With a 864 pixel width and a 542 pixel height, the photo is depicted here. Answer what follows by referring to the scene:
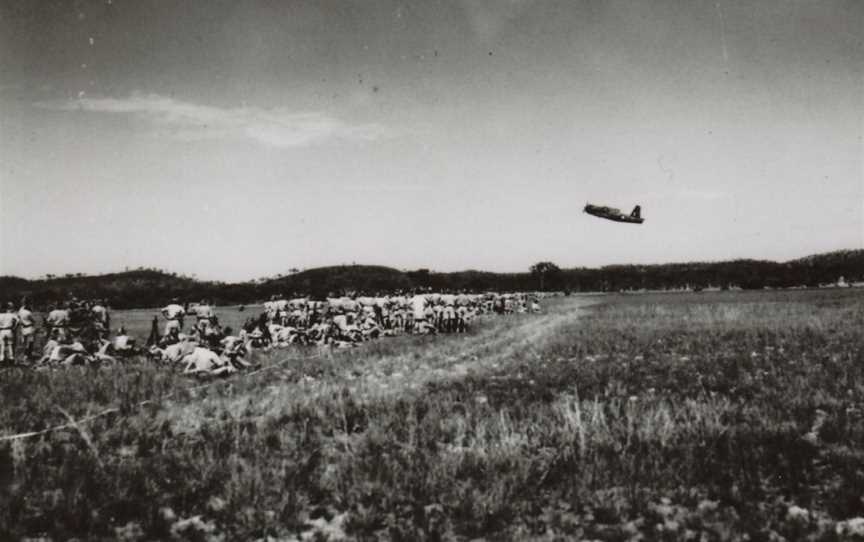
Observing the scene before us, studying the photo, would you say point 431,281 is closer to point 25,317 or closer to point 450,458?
point 25,317

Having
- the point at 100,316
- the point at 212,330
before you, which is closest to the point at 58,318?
the point at 100,316

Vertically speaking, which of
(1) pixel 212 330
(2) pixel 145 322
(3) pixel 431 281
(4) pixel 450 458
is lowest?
(2) pixel 145 322

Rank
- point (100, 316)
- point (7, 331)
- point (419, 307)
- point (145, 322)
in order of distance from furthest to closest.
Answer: point (145, 322), point (419, 307), point (100, 316), point (7, 331)

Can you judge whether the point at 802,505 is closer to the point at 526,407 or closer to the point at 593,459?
the point at 593,459

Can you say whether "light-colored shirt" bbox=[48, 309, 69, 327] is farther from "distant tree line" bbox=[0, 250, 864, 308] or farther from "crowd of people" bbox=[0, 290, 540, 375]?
"distant tree line" bbox=[0, 250, 864, 308]

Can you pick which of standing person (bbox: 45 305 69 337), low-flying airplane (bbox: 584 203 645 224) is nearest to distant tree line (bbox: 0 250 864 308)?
low-flying airplane (bbox: 584 203 645 224)

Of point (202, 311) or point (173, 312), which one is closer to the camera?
point (173, 312)

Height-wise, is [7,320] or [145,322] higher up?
[7,320]

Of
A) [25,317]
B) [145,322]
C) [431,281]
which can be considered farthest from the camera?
[431,281]
